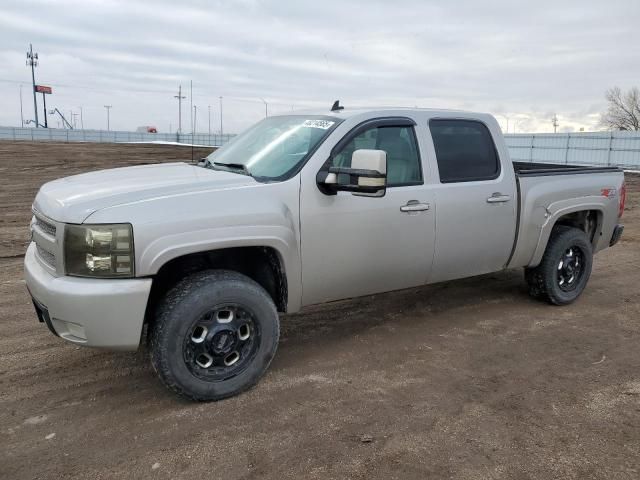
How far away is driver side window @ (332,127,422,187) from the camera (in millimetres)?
4234

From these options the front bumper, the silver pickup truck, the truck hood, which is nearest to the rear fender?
the silver pickup truck

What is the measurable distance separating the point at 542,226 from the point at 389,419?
109 inches

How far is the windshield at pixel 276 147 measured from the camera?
3934 millimetres

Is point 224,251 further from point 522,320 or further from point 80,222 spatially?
point 522,320

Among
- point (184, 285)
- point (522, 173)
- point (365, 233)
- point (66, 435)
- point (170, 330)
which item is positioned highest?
point (522, 173)

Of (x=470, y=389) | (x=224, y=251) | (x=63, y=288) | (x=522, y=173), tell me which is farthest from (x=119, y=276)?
(x=522, y=173)

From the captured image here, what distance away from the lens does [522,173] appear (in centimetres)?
517

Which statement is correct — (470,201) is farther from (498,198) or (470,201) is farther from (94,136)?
(94,136)

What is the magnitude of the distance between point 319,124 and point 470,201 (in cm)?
145

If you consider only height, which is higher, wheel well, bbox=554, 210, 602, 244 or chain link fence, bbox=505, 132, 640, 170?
chain link fence, bbox=505, 132, 640, 170

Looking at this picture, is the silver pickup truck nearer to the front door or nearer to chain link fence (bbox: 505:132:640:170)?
the front door

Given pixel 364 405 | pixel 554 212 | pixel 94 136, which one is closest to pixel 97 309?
pixel 364 405

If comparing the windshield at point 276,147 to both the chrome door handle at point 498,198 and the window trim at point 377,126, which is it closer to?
the window trim at point 377,126

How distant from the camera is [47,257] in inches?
135
